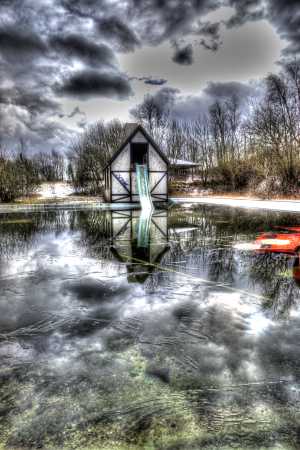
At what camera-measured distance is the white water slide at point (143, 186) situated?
19.6 metres

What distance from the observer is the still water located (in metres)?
1.73

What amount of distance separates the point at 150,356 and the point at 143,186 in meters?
18.6

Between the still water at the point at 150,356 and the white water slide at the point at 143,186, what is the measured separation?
14.3 metres

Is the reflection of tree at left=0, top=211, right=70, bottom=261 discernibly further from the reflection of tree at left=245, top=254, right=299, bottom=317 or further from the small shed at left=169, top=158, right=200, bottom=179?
the small shed at left=169, top=158, right=200, bottom=179

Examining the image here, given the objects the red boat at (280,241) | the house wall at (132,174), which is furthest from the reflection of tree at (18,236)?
the house wall at (132,174)

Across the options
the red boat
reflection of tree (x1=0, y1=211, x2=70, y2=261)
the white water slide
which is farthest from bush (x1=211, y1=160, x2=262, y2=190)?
reflection of tree (x1=0, y1=211, x2=70, y2=261)

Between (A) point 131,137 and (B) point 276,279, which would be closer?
(B) point 276,279

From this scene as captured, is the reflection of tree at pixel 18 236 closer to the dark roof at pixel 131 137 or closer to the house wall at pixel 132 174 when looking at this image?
the house wall at pixel 132 174

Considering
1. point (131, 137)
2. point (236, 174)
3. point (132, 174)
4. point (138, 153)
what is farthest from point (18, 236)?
point (236, 174)

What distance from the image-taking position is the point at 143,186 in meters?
20.7

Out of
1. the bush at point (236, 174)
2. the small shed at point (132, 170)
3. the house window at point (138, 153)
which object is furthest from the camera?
the bush at point (236, 174)

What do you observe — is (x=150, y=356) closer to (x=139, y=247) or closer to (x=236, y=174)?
(x=139, y=247)

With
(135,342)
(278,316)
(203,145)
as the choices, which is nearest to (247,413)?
(135,342)

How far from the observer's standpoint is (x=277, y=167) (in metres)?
23.3
